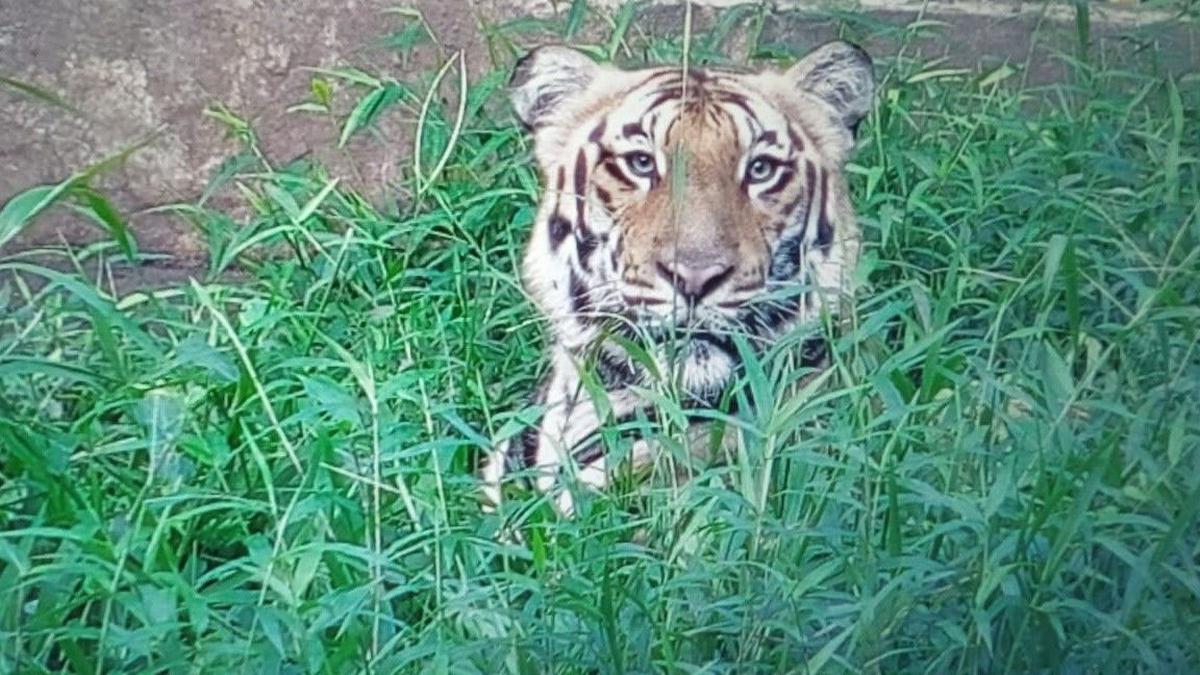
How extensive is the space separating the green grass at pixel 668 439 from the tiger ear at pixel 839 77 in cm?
5

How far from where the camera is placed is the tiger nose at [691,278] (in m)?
2.47

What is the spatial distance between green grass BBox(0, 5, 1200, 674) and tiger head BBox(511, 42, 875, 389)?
0.21 ft

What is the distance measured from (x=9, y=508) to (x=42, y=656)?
24 cm

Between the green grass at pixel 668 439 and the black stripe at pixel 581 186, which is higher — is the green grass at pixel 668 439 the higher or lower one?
the lower one

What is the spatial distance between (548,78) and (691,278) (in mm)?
422

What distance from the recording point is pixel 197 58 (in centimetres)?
292

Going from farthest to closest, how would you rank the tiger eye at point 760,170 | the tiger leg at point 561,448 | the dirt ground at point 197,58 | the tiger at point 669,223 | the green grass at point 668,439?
1. the dirt ground at point 197,58
2. the tiger eye at point 760,170
3. the tiger at point 669,223
4. the tiger leg at point 561,448
5. the green grass at point 668,439

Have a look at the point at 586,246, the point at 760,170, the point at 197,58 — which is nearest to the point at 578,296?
the point at 586,246

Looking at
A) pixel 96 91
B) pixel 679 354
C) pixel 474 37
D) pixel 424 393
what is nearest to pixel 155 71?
pixel 96 91

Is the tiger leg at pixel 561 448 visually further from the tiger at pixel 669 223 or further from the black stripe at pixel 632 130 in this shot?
the black stripe at pixel 632 130

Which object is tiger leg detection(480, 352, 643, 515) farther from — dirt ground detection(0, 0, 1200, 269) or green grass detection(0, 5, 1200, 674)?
dirt ground detection(0, 0, 1200, 269)

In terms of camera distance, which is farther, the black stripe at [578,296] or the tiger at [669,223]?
the black stripe at [578,296]

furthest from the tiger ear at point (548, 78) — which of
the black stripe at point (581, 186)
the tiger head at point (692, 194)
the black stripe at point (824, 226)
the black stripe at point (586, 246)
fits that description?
the black stripe at point (824, 226)

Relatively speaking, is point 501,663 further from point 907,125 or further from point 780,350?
point 907,125
